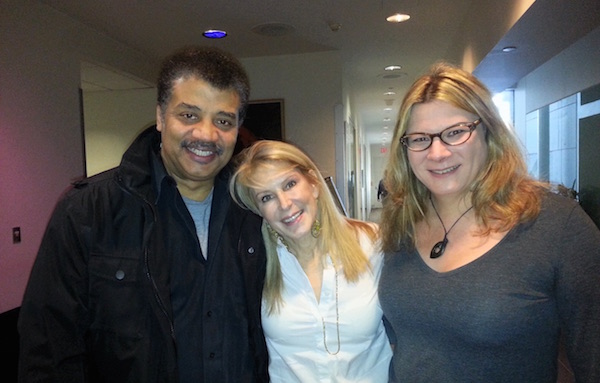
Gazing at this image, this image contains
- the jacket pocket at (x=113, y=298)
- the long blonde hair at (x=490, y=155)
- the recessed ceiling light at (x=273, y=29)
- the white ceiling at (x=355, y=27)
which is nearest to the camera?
the long blonde hair at (x=490, y=155)

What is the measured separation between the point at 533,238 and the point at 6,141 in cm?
318

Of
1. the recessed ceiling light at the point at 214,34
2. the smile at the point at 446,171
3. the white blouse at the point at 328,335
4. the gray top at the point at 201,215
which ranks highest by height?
the recessed ceiling light at the point at 214,34

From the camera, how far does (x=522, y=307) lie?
1128mm

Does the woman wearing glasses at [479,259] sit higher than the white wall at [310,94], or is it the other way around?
the white wall at [310,94]

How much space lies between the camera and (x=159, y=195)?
1.51 metres

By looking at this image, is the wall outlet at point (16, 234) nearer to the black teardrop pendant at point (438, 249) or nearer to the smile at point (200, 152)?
the smile at point (200, 152)

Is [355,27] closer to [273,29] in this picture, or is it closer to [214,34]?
[273,29]

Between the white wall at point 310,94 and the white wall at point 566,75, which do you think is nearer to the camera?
the white wall at point 566,75

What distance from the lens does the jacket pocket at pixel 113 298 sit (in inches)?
53.5

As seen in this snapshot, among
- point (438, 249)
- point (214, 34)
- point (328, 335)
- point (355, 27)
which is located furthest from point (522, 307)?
point (214, 34)

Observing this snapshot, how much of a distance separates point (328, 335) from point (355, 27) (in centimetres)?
337

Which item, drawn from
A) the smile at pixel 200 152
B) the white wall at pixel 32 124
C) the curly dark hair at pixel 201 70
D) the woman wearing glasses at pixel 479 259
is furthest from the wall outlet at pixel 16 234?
the woman wearing glasses at pixel 479 259

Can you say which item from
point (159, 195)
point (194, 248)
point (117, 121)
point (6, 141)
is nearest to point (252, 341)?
point (194, 248)

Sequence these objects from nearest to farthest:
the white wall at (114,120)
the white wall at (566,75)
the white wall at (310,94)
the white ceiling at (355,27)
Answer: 1. the white ceiling at (355,27)
2. the white wall at (566,75)
3. the white wall at (310,94)
4. the white wall at (114,120)
